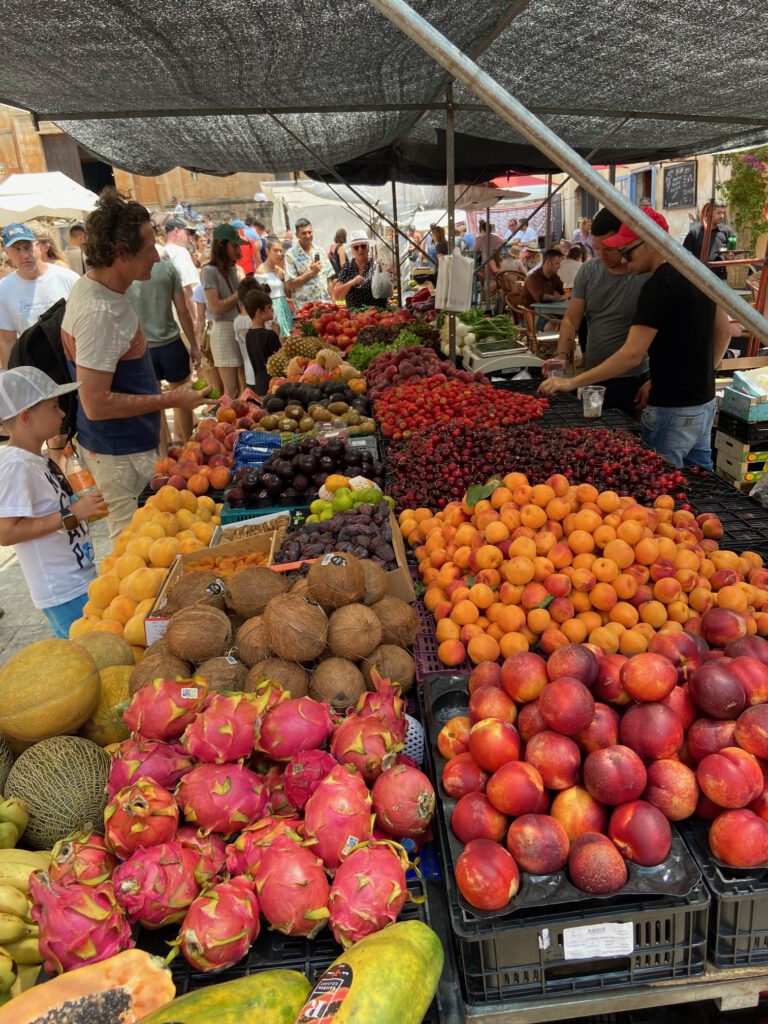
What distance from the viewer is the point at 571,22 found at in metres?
3.78

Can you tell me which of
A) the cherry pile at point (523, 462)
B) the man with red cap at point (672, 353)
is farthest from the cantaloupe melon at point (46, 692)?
the man with red cap at point (672, 353)

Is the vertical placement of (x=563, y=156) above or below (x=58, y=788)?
above

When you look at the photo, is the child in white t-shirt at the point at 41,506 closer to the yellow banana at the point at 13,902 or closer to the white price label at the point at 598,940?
the yellow banana at the point at 13,902

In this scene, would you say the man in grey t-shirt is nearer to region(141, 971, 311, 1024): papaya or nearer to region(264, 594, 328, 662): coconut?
region(264, 594, 328, 662): coconut

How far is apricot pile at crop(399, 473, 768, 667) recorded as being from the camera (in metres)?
2.12

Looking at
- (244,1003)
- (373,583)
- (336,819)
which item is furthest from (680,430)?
(244,1003)

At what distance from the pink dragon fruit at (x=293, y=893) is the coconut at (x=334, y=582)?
77cm

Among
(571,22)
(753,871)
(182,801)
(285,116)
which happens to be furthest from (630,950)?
(285,116)

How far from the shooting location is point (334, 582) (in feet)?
6.52

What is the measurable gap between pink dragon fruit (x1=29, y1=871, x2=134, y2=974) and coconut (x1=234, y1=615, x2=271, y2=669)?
0.73 metres

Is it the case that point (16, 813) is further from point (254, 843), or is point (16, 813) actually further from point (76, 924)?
point (254, 843)

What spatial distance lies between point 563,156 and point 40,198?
1071cm

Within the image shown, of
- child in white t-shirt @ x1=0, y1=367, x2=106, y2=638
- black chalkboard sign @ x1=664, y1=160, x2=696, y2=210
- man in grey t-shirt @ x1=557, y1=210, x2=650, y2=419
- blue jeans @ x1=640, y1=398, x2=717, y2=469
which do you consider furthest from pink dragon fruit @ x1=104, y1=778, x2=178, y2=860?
black chalkboard sign @ x1=664, y1=160, x2=696, y2=210

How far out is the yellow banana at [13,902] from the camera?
138 centimetres
